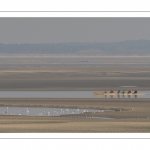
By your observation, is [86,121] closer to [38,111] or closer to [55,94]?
[38,111]

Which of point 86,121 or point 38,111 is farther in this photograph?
point 38,111

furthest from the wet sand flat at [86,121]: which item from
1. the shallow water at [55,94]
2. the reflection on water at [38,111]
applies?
the shallow water at [55,94]

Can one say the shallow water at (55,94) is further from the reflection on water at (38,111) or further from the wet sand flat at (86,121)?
the reflection on water at (38,111)

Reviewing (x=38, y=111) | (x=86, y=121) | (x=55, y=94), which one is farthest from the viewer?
(x=55, y=94)

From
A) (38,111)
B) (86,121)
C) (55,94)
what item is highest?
(55,94)

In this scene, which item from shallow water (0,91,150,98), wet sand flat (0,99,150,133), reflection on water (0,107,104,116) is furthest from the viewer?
shallow water (0,91,150,98)

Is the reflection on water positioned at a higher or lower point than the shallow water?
lower

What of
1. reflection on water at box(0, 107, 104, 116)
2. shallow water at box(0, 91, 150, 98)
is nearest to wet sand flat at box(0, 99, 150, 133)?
reflection on water at box(0, 107, 104, 116)

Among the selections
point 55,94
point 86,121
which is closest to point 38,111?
point 86,121

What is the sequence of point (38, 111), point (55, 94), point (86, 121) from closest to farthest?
point (86, 121) → point (38, 111) → point (55, 94)

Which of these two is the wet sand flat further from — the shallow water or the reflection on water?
the shallow water
